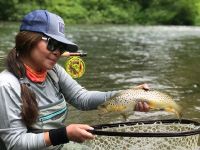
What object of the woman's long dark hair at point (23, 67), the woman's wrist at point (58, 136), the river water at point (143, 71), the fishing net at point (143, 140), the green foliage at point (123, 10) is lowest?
the green foliage at point (123, 10)

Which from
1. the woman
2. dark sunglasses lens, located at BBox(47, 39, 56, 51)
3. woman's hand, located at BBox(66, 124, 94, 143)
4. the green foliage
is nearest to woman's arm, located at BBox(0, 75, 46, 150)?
the woman

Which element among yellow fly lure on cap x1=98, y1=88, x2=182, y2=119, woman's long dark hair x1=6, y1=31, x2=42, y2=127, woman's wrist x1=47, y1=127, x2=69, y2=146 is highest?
woman's long dark hair x1=6, y1=31, x2=42, y2=127

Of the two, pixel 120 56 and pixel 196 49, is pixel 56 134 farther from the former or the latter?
pixel 196 49

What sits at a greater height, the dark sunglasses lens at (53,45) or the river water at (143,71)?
the dark sunglasses lens at (53,45)

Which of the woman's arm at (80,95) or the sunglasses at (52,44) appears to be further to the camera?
the woman's arm at (80,95)

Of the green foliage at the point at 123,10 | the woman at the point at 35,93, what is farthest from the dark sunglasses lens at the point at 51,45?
the green foliage at the point at 123,10

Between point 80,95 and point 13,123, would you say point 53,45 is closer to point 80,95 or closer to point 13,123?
point 13,123

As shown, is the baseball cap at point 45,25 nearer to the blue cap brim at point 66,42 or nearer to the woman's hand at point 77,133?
the blue cap brim at point 66,42

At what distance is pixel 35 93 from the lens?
3285 mm

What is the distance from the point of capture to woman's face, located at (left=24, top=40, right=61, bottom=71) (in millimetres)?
3199

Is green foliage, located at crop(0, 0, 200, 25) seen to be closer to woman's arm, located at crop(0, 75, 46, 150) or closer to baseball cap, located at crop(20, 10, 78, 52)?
baseball cap, located at crop(20, 10, 78, 52)

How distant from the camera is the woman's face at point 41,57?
3.20 metres

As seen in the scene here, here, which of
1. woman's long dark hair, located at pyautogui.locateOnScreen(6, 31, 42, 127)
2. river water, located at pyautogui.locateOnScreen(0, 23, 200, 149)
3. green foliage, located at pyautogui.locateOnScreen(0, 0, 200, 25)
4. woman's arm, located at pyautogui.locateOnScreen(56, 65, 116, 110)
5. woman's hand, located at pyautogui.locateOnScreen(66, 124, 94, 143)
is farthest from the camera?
green foliage, located at pyautogui.locateOnScreen(0, 0, 200, 25)

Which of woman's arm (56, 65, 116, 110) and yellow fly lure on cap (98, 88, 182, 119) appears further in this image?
woman's arm (56, 65, 116, 110)
